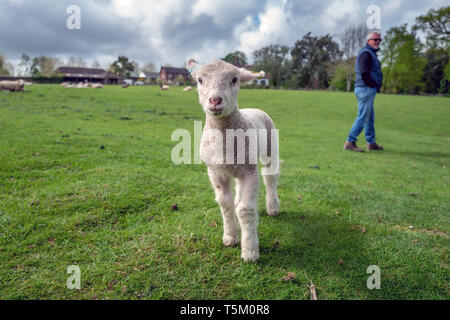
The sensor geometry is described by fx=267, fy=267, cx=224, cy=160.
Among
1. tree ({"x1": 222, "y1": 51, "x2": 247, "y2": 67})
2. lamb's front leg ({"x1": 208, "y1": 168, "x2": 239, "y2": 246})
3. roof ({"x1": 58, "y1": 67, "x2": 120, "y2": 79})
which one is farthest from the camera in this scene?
roof ({"x1": 58, "y1": 67, "x2": 120, "y2": 79})

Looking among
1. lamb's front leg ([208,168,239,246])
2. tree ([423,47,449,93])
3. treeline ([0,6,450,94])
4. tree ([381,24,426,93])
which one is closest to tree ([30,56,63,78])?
treeline ([0,6,450,94])

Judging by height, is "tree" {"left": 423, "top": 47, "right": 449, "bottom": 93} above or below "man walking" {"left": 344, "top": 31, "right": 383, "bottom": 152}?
above

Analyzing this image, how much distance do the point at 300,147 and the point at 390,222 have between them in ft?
21.3

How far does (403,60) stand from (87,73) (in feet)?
238

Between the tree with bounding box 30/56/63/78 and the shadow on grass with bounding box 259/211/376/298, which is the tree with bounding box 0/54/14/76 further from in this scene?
the shadow on grass with bounding box 259/211/376/298

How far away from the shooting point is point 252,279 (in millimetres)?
3049

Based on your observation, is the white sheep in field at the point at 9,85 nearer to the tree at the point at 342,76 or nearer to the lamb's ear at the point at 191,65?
the lamb's ear at the point at 191,65

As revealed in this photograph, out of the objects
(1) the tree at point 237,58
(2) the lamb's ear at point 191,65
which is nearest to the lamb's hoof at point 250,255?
(2) the lamb's ear at point 191,65

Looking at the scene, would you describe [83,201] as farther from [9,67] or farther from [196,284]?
[9,67]

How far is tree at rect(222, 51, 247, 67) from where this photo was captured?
3.86 meters

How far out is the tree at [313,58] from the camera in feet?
234

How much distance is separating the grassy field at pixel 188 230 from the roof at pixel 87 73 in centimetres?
4977

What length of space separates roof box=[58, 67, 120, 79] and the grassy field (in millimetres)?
49767

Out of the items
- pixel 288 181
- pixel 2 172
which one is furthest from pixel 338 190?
pixel 2 172
